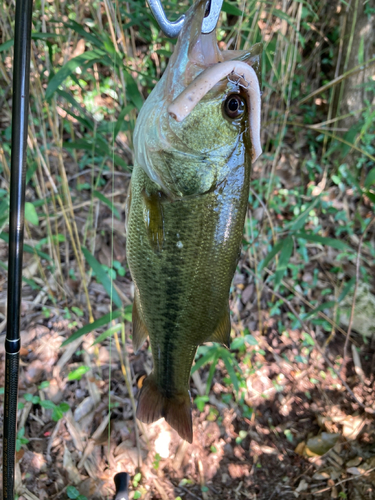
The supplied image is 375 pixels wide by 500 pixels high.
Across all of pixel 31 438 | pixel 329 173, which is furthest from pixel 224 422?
pixel 329 173

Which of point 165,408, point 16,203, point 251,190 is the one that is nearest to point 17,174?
point 16,203

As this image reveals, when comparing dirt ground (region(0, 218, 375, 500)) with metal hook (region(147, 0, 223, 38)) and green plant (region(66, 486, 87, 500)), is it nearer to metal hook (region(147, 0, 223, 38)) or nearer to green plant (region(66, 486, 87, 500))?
green plant (region(66, 486, 87, 500))

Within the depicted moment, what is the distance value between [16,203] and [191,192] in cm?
45

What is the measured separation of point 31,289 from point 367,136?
3450mm

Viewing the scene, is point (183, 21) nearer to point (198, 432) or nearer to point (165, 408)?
point (165, 408)

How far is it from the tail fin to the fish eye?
2.96 feet

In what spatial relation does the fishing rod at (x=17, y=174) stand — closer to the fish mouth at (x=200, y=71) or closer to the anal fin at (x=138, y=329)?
the fish mouth at (x=200, y=71)

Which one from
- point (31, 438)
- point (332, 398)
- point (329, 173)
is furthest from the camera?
point (329, 173)

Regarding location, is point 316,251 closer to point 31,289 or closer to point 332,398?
point 332,398

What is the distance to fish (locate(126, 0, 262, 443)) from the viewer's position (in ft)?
2.76

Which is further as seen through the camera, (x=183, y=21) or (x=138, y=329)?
(x=138, y=329)

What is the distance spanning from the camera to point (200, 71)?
823 millimetres

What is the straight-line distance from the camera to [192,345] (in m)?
1.15

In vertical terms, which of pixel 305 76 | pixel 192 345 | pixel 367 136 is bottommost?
pixel 192 345
